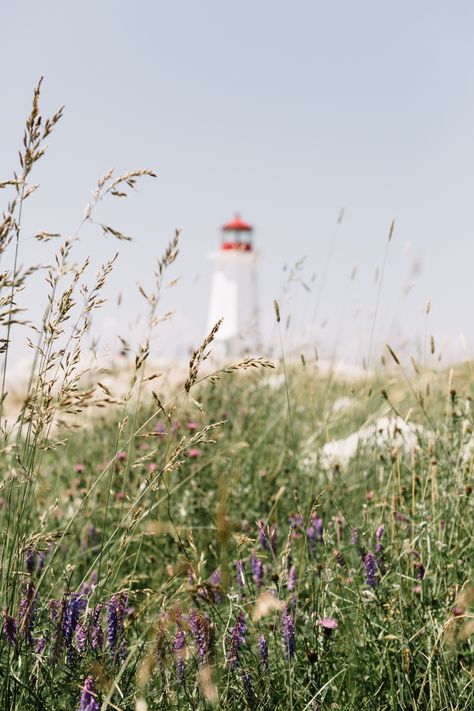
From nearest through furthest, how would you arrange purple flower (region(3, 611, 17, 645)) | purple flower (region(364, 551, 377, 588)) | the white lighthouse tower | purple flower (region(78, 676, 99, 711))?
purple flower (region(78, 676, 99, 711))
purple flower (region(3, 611, 17, 645))
purple flower (region(364, 551, 377, 588))
the white lighthouse tower

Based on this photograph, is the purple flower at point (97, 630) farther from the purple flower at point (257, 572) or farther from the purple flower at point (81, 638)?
the purple flower at point (257, 572)

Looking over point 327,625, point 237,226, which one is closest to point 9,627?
point 327,625

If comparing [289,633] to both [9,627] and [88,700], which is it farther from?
[9,627]

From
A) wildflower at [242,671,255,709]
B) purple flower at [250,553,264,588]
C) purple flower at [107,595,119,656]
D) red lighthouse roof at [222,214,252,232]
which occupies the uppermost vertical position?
red lighthouse roof at [222,214,252,232]

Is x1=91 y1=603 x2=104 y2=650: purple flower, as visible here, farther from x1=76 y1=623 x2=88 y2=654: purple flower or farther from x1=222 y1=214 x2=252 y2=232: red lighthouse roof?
x1=222 y1=214 x2=252 y2=232: red lighthouse roof

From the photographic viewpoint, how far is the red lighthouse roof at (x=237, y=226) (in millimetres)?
34656

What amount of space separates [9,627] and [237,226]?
3365cm

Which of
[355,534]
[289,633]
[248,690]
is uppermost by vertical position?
[355,534]

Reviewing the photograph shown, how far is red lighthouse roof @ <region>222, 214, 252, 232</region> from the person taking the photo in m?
34.7

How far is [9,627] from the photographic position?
167 centimetres

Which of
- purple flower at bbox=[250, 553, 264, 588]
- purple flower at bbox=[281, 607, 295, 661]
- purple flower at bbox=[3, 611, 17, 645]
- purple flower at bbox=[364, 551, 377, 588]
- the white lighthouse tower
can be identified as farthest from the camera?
the white lighthouse tower

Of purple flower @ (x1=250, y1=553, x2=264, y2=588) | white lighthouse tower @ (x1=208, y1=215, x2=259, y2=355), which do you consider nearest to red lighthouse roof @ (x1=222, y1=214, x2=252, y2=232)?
white lighthouse tower @ (x1=208, y1=215, x2=259, y2=355)

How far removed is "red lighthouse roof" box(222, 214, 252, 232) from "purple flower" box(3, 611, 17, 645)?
3348 cm

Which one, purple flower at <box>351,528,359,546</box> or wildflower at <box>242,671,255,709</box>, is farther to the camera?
purple flower at <box>351,528,359,546</box>
